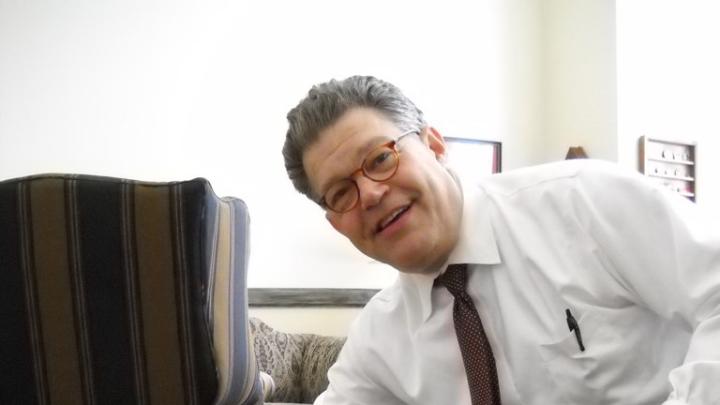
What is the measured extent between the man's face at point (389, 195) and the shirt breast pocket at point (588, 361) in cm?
25

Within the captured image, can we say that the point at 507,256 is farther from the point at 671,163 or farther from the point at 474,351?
the point at 671,163

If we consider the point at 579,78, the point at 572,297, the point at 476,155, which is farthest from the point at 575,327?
the point at 579,78

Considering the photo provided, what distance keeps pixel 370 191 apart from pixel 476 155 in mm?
2636

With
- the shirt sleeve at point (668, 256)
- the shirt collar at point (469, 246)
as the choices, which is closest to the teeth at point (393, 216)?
the shirt collar at point (469, 246)

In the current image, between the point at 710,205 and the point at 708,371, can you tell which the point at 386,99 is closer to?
the point at 708,371

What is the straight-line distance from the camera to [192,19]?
117 inches

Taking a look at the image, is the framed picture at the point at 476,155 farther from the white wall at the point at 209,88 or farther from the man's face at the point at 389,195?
the man's face at the point at 389,195

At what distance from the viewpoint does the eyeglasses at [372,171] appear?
1.01m

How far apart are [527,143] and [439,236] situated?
290 centimetres

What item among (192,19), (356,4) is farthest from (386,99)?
(356,4)

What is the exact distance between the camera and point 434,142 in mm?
1142

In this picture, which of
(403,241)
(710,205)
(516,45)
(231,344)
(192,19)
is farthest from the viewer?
(516,45)

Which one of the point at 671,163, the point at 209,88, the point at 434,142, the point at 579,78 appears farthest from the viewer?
the point at 579,78

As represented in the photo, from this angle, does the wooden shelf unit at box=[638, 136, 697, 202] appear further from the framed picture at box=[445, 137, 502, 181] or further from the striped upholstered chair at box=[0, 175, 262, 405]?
the striped upholstered chair at box=[0, 175, 262, 405]
